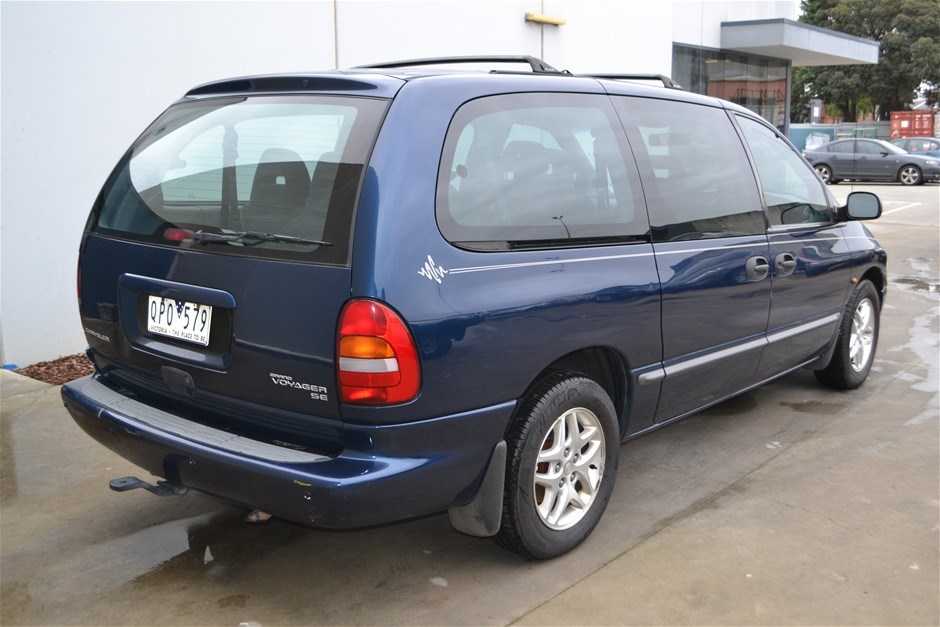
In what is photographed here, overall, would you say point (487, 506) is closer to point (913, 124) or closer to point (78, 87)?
point (78, 87)

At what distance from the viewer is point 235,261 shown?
9.70 feet

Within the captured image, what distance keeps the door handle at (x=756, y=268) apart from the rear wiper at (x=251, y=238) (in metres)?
2.29

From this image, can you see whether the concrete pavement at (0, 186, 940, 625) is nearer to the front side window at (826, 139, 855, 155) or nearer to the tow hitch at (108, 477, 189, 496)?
the tow hitch at (108, 477, 189, 496)

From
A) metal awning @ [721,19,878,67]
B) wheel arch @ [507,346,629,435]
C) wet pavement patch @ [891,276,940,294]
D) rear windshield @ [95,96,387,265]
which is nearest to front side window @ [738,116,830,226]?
wheel arch @ [507,346,629,435]

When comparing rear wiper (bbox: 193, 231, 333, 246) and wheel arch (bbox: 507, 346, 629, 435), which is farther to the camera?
wheel arch (bbox: 507, 346, 629, 435)

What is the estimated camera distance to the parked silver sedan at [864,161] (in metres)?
25.3

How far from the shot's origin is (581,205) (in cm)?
342

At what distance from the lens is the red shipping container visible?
42719 mm

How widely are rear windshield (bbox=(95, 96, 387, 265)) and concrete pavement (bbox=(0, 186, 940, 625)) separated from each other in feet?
4.14

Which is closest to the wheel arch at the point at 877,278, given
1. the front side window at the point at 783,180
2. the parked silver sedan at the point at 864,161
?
the front side window at the point at 783,180

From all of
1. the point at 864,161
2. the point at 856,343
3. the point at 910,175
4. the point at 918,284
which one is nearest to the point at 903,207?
the point at 864,161

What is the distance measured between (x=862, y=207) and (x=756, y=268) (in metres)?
1.22

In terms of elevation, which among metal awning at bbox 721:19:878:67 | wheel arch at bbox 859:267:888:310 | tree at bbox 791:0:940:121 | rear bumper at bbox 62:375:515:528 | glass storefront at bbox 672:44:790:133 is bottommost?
rear bumper at bbox 62:375:515:528

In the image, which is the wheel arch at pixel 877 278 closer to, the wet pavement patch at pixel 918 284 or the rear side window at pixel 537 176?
the rear side window at pixel 537 176
